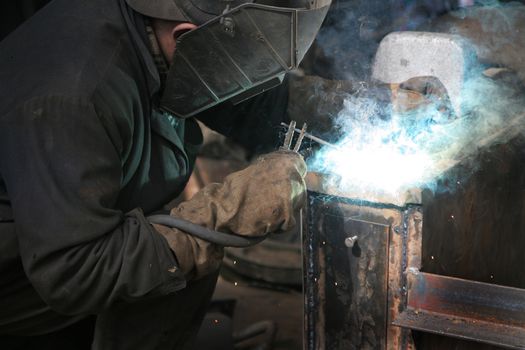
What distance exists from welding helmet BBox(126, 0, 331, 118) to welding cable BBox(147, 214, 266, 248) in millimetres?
469

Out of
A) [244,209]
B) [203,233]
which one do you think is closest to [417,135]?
[244,209]

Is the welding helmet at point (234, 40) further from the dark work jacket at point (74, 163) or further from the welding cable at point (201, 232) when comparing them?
the welding cable at point (201, 232)

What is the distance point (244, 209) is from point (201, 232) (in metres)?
0.16

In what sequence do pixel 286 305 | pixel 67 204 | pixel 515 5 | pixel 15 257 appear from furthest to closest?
1. pixel 286 305
2. pixel 515 5
3. pixel 15 257
4. pixel 67 204

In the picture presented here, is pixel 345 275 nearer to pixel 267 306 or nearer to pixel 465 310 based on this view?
pixel 465 310

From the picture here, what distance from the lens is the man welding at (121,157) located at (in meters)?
2.01

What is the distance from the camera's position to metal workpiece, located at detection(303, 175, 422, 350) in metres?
2.28

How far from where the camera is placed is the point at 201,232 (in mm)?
2193

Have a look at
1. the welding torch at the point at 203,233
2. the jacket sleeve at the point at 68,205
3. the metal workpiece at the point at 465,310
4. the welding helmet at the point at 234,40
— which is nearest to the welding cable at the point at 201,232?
the welding torch at the point at 203,233

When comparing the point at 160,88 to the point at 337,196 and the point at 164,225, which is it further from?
the point at 337,196

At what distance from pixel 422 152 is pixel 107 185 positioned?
1.08 metres

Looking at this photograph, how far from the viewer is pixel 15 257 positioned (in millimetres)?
2201

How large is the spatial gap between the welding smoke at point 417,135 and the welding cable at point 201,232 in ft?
1.35

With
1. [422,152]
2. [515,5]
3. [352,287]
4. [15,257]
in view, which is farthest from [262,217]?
[515,5]
